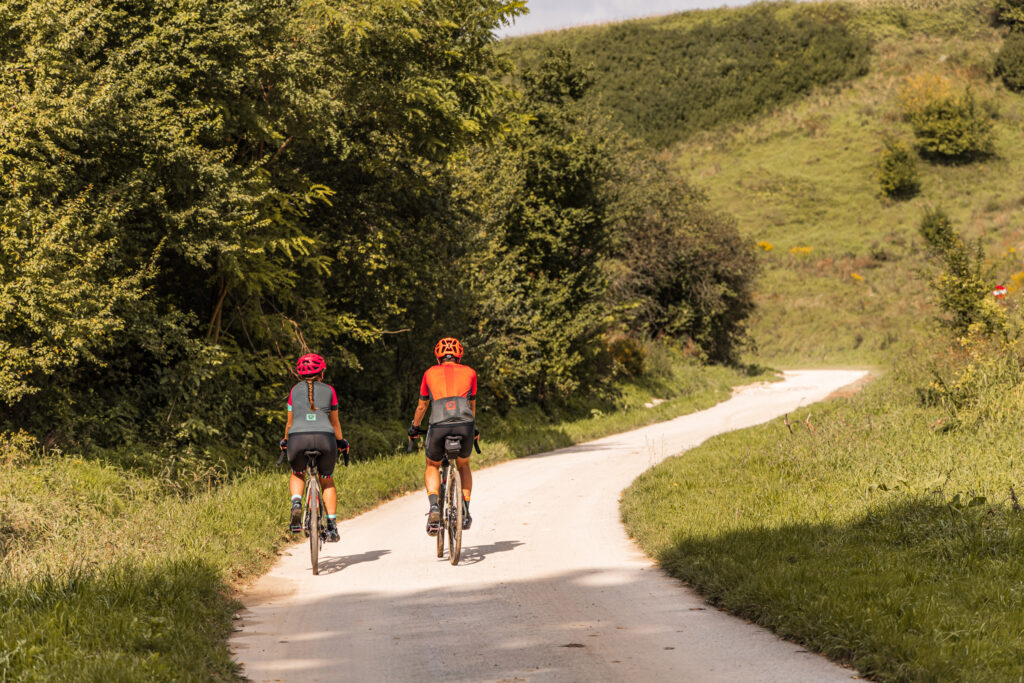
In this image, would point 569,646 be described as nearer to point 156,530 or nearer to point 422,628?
point 422,628

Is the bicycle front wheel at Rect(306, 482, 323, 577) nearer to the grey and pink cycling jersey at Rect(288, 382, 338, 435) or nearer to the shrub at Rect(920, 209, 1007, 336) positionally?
the grey and pink cycling jersey at Rect(288, 382, 338, 435)

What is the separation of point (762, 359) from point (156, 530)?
50.2 metres

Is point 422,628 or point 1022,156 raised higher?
point 1022,156

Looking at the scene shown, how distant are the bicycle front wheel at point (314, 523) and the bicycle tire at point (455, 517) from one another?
1.36 m

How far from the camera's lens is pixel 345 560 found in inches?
395

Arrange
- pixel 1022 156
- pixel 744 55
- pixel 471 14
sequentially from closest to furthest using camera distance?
pixel 471 14 < pixel 1022 156 < pixel 744 55

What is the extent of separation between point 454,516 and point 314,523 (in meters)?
1.45

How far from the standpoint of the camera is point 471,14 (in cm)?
1927

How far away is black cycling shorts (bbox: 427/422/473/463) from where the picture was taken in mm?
9836

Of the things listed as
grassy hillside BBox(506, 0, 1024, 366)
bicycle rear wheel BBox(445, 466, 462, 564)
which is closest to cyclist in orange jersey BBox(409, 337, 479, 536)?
bicycle rear wheel BBox(445, 466, 462, 564)

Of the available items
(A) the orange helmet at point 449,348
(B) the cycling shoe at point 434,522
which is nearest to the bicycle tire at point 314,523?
(B) the cycling shoe at point 434,522

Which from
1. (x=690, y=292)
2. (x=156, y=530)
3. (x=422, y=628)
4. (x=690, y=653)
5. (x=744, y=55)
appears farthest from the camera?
(x=744, y=55)

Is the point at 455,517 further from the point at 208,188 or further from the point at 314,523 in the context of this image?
the point at 208,188

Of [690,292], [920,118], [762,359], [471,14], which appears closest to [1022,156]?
[920,118]
